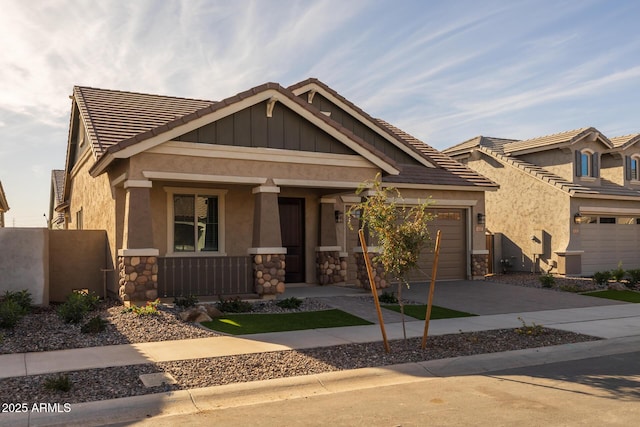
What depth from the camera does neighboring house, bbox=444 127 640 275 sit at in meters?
21.0

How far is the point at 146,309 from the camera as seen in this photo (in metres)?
11.0

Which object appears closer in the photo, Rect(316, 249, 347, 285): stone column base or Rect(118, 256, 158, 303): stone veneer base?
Rect(118, 256, 158, 303): stone veneer base

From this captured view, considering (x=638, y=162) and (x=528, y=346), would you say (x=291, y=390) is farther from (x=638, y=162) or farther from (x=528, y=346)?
(x=638, y=162)

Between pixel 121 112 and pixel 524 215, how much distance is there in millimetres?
15338

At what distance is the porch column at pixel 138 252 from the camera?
11703mm

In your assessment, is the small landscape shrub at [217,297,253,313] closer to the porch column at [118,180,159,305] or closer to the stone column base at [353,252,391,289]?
the porch column at [118,180,159,305]

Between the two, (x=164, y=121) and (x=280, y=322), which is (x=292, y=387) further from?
(x=164, y=121)

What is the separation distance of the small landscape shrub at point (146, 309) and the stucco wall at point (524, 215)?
15.3m

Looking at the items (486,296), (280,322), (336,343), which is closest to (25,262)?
(280,322)

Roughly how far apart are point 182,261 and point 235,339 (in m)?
3.96

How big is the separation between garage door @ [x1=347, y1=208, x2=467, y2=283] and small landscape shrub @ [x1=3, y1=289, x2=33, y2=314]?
10828mm

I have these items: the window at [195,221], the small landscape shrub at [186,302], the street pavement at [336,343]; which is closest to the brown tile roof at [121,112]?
the window at [195,221]

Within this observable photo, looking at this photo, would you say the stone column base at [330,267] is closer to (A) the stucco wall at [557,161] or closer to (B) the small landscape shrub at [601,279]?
(B) the small landscape shrub at [601,279]

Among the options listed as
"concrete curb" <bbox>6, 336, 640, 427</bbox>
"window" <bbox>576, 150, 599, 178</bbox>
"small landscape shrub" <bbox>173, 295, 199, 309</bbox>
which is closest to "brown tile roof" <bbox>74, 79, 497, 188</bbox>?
"small landscape shrub" <bbox>173, 295, 199, 309</bbox>
